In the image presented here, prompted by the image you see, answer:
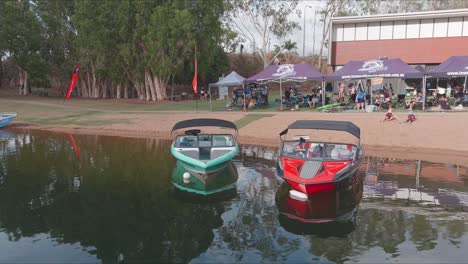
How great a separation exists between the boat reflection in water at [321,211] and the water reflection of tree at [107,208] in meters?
2.11

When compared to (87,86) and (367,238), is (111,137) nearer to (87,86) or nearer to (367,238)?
(367,238)

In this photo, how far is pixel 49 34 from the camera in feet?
170

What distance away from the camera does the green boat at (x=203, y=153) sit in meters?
14.9

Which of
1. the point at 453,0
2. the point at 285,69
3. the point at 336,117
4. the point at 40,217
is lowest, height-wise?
the point at 40,217

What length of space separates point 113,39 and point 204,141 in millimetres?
33099

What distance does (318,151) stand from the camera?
14.4 metres

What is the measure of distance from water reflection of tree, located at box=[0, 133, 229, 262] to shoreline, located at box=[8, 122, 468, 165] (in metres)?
7.03

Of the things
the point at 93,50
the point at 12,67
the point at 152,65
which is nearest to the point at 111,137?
the point at 152,65

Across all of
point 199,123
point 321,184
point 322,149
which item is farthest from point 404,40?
point 321,184

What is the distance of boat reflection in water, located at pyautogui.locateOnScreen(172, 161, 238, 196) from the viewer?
1458cm

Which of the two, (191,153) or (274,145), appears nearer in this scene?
(191,153)

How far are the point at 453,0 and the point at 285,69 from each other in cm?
4758

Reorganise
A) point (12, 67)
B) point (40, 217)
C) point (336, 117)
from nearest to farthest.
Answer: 1. point (40, 217)
2. point (336, 117)
3. point (12, 67)

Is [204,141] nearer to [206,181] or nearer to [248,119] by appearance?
[206,181]
